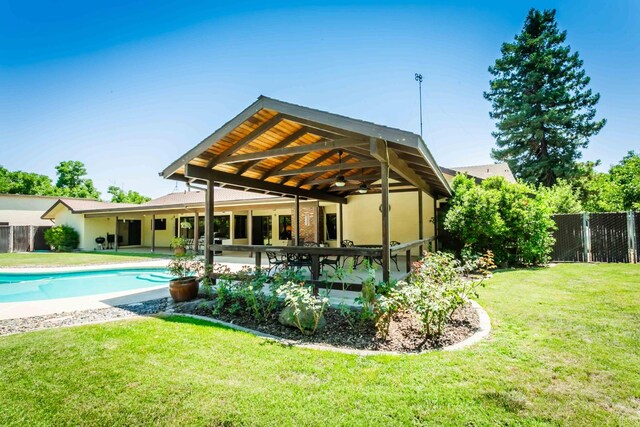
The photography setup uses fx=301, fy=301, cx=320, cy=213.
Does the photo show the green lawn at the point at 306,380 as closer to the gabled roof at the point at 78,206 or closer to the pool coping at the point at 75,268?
the pool coping at the point at 75,268

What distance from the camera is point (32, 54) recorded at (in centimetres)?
1138

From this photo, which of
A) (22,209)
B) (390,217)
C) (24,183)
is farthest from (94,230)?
(24,183)

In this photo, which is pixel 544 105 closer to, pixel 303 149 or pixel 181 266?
pixel 303 149

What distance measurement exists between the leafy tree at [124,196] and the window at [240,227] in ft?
122

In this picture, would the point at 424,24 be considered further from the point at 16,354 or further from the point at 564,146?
the point at 564,146

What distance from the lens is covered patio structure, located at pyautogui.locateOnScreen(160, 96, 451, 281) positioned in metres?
5.05

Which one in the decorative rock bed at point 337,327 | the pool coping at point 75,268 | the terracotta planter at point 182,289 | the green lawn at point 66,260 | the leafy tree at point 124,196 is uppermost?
the leafy tree at point 124,196

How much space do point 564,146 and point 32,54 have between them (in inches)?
1251

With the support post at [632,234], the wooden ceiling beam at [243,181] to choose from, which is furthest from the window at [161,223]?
the support post at [632,234]

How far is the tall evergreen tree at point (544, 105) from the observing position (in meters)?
22.6

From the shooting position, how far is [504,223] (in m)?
9.84

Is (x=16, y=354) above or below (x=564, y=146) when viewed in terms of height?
below

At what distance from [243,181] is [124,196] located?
52.0 m

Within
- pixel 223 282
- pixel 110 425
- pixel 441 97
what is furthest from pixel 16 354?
pixel 441 97
